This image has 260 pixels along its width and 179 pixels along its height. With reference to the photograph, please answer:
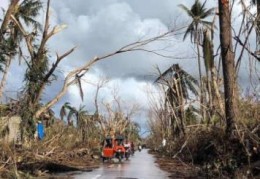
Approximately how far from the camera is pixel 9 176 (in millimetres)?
19266

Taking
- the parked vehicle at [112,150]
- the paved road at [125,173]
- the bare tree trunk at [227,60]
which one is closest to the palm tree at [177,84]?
the parked vehicle at [112,150]

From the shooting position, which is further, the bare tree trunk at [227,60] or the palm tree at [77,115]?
the palm tree at [77,115]

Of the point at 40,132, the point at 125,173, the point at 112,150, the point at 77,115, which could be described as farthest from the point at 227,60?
the point at 77,115

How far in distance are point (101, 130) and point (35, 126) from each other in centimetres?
5856

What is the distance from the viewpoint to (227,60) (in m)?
21.7

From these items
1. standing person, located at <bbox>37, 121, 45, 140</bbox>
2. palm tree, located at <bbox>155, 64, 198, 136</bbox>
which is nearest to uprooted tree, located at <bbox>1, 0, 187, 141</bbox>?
standing person, located at <bbox>37, 121, 45, 140</bbox>

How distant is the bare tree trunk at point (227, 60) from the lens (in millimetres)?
21328

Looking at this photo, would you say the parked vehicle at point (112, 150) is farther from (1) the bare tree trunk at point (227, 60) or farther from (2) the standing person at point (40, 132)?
(1) the bare tree trunk at point (227, 60)

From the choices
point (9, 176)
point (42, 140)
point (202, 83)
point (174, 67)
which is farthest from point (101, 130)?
point (9, 176)

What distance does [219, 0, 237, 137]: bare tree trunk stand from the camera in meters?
21.3

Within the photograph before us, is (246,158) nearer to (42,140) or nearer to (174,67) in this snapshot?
(42,140)

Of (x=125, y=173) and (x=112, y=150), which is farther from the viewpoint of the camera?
(x=112, y=150)

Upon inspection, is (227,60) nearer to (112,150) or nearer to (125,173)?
(125,173)

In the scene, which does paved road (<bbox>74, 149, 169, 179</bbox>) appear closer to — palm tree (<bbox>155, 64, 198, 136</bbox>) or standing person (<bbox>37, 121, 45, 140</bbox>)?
standing person (<bbox>37, 121, 45, 140</bbox>)
